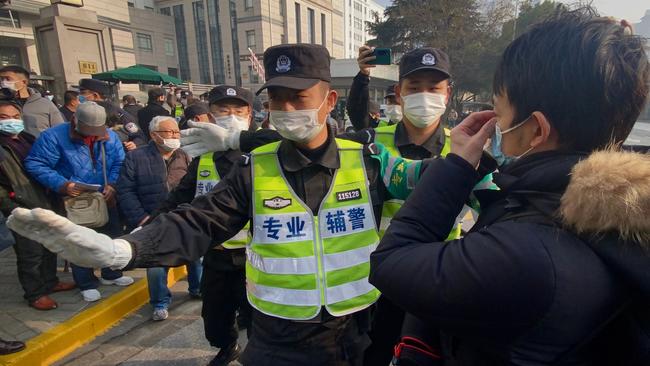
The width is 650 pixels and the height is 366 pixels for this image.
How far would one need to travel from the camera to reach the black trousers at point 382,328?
2.11 meters

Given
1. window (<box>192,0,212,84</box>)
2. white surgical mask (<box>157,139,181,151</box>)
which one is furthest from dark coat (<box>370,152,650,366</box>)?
window (<box>192,0,212,84</box>)

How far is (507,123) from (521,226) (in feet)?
1.00

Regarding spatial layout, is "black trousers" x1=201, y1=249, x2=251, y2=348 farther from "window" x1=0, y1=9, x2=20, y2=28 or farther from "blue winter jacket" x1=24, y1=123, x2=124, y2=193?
"window" x1=0, y1=9, x2=20, y2=28

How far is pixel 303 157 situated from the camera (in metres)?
1.71

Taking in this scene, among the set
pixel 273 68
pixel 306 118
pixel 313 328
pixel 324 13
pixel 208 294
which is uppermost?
pixel 324 13

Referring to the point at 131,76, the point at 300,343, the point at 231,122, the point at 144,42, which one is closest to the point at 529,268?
the point at 300,343

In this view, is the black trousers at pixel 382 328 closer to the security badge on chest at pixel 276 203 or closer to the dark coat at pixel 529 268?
the security badge on chest at pixel 276 203

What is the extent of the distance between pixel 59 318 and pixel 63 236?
2.93 meters

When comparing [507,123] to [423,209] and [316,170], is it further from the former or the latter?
[316,170]

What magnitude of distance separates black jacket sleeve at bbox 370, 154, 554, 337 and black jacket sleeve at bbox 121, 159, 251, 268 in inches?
30.0

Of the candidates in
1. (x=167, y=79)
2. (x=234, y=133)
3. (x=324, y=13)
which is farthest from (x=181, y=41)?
(x=234, y=133)

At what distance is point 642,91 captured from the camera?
0.88m

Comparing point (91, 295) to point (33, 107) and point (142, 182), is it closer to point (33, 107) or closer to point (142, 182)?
point (142, 182)

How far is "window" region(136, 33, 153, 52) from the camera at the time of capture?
138 ft
